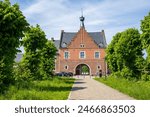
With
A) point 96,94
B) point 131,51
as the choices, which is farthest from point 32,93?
point 131,51

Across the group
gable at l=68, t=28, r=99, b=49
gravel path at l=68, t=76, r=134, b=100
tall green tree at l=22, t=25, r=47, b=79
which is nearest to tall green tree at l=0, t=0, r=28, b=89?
gravel path at l=68, t=76, r=134, b=100

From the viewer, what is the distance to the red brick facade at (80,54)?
85125 millimetres

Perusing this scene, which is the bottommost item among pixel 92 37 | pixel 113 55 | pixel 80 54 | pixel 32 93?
pixel 32 93

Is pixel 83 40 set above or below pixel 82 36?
below

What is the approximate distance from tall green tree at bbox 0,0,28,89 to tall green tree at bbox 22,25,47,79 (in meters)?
11.0

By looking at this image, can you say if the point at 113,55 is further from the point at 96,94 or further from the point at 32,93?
the point at 32,93

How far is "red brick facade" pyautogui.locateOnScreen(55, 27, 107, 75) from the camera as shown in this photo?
279 feet

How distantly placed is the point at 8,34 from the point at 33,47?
487 inches

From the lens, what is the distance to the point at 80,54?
282 ft

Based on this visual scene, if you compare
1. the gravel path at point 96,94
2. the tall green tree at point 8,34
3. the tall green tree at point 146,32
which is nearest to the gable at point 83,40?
the tall green tree at point 146,32

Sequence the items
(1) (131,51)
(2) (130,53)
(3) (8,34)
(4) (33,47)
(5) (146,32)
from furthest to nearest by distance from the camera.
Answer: (2) (130,53)
(1) (131,51)
(4) (33,47)
(5) (146,32)
(3) (8,34)

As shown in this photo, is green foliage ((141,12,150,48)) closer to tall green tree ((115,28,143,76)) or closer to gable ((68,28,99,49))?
tall green tree ((115,28,143,76))

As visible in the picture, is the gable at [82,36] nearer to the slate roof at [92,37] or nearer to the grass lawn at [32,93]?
the slate roof at [92,37]

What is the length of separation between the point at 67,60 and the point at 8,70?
6406cm
